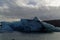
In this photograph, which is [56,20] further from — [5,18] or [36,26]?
[36,26]

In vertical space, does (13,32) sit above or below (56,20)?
below

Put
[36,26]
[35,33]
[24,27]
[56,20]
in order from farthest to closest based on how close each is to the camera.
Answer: [35,33], [36,26], [24,27], [56,20]

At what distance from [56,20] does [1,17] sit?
2976 mm

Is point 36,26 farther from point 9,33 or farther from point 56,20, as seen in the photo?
point 56,20

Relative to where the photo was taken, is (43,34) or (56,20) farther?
(43,34)

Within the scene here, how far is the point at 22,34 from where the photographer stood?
50.3 ft

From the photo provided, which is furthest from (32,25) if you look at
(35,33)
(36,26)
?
(35,33)

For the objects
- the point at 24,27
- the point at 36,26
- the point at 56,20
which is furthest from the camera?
the point at 36,26

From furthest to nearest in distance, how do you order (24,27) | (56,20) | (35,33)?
(35,33) < (24,27) < (56,20)

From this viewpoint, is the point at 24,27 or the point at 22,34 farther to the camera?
the point at 22,34

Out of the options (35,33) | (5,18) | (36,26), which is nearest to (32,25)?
(36,26)

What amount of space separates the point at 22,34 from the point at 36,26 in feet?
5.33

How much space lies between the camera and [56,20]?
821cm

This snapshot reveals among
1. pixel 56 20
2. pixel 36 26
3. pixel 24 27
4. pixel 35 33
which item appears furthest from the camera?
pixel 35 33
